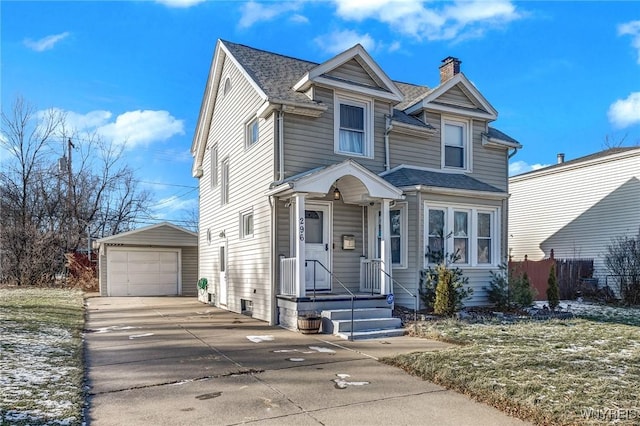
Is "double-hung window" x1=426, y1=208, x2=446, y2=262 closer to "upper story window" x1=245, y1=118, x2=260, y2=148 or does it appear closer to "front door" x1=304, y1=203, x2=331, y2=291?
"front door" x1=304, y1=203, x2=331, y2=291

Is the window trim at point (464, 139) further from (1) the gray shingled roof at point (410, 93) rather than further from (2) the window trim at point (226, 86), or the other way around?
(2) the window trim at point (226, 86)

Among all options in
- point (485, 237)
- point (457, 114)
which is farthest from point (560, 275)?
point (457, 114)

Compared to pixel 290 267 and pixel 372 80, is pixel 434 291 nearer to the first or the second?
pixel 290 267

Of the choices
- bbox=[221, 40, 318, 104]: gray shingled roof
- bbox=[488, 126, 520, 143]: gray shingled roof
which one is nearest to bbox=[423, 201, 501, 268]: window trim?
bbox=[488, 126, 520, 143]: gray shingled roof

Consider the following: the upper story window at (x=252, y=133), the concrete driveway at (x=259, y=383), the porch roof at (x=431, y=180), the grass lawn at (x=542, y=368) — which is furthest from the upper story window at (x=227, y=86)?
the grass lawn at (x=542, y=368)

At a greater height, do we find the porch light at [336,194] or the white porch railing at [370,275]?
the porch light at [336,194]

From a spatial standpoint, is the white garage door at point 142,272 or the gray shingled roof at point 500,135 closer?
the gray shingled roof at point 500,135

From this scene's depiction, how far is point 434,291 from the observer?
10.9 metres

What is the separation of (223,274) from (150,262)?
23.3 feet

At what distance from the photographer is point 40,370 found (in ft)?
19.2

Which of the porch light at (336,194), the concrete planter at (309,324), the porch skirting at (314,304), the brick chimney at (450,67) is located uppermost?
the brick chimney at (450,67)

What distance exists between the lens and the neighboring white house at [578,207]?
17.5 meters

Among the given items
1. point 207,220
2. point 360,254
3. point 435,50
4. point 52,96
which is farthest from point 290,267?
point 52,96

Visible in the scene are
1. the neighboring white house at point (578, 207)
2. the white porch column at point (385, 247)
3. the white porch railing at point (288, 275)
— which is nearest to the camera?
the white porch railing at point (288, 275)
